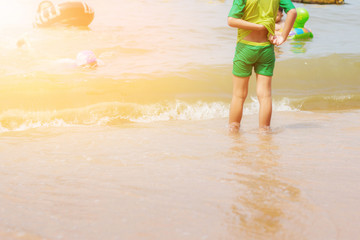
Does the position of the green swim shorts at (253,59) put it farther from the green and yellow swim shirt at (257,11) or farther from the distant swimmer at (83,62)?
the distant swimmer at (83,62)

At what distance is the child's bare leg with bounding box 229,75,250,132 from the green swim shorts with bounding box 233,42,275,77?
8 cm

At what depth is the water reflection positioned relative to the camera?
2.06m

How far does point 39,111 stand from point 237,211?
3.88 metres

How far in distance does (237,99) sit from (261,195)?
206 cm

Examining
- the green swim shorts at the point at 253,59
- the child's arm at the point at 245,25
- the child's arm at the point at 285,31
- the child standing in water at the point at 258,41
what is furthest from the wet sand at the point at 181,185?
the child's arm at the point at 245,25

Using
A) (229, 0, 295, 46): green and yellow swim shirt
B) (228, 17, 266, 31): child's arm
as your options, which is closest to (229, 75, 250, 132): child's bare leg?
(229, 0, 295, 46): green and yellow swim shirt

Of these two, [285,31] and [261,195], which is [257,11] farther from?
[261,195]

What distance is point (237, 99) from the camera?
14.6ft

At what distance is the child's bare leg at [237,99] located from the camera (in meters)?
Answer: 4.37

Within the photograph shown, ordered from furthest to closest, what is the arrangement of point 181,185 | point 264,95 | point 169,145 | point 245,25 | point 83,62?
point 83,62, point 264,95, point 245,25, point 169,145, point 181,185

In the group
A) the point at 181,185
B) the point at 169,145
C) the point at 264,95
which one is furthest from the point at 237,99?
the point at 181,185

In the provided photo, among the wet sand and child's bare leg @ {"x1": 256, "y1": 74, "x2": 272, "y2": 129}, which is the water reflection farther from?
child's bare leg @ {"x1": 256, "y1": 74, "x2": 272, "y2": 129}

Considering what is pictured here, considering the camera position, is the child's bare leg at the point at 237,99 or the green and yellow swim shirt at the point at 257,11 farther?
the child's bare leg at the point at 237,99

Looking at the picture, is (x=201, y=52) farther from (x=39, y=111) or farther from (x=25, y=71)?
(x=39, y=111)
